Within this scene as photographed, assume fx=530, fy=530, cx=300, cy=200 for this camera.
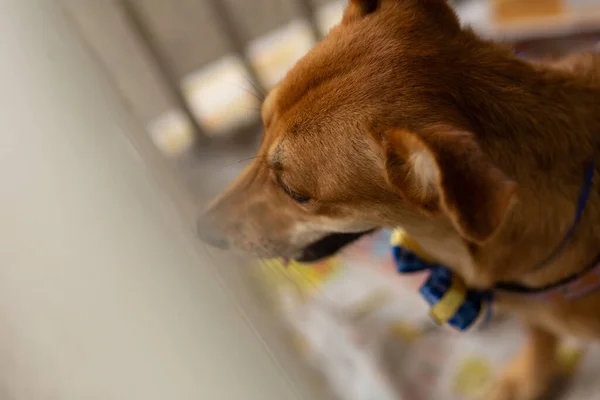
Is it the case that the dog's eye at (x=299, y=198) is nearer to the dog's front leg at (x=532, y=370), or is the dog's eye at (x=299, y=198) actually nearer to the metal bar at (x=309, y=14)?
the dog's front leg at (x=532, y=370)

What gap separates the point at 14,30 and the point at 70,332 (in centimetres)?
38

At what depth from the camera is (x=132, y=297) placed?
0.69 m

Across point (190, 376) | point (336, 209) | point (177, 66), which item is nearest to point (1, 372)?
point (190, 376)

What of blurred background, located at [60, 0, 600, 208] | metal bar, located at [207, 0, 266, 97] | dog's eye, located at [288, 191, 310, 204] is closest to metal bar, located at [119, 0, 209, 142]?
blurred background, located at [60, 0, 600, 208]

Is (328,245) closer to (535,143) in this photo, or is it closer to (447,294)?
(447,294)

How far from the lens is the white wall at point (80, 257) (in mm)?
622

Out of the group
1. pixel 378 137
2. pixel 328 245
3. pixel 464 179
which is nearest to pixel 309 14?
pixel 328 245

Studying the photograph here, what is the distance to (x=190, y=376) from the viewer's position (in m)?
0.72

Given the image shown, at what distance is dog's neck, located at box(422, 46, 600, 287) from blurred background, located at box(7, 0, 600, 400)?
1.46 ft

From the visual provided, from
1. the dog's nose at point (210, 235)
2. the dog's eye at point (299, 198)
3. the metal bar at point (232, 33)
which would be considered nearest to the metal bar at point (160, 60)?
the metal bar at point (232, 33)

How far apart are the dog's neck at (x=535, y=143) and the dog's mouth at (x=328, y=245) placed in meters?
0.24

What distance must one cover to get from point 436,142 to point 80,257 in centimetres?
47

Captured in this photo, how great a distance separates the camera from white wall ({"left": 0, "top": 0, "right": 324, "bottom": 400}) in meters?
0.62

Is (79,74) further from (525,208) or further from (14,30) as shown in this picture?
(525,208)
